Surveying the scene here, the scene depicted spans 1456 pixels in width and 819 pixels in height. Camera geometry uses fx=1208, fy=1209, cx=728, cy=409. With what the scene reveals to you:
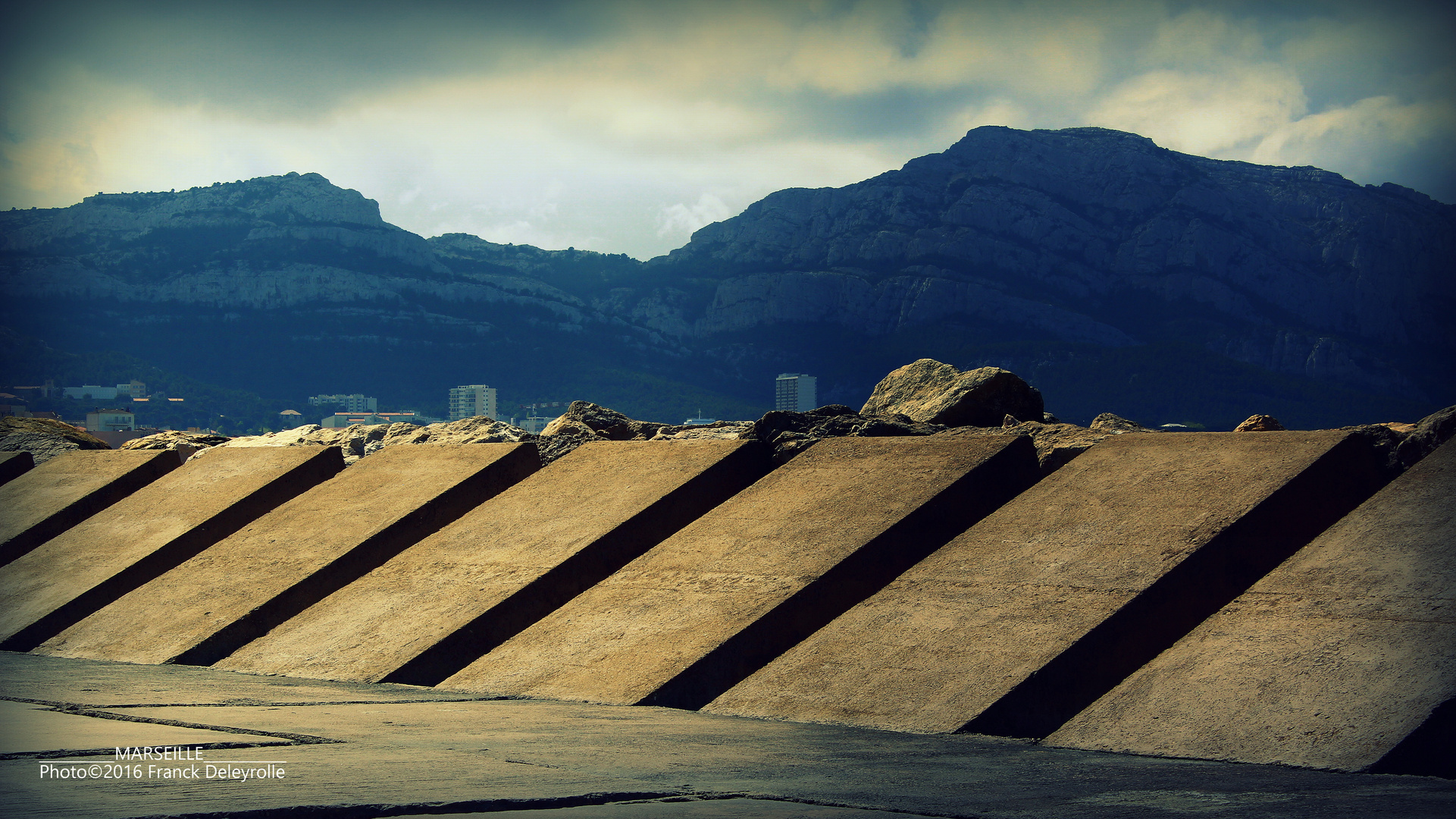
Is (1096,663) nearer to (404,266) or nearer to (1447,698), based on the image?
(1447,698)

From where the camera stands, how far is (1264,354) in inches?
5679

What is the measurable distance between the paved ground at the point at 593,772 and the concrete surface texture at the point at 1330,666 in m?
0.16

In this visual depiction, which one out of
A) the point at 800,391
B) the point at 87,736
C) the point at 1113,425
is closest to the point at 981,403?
the point at 1113,425

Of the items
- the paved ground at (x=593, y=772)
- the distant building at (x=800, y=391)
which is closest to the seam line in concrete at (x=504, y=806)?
the paved ground at (x=593, y=772)

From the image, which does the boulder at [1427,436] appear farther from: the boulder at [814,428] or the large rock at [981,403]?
the large rock at [981,403]

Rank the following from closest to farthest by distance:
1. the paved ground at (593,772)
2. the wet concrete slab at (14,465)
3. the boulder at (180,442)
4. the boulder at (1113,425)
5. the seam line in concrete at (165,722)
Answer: the paved ground at (593,772), the seam line in concrete at (165,722), the boulder at (1113,425), the wet concrete slab at (14,465), the boulder at (180,442)

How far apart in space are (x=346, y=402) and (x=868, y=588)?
151 meters

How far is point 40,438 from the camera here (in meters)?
12.7

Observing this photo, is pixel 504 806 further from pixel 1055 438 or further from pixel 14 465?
pixel 14 465

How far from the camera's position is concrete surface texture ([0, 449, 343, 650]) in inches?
319

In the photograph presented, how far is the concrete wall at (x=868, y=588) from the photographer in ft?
13.8

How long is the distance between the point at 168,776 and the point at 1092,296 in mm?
161515

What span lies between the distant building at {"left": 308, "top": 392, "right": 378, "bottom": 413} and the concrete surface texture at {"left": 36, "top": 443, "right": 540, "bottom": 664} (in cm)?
14168

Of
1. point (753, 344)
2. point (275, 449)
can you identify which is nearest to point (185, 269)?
point (753, 344)
